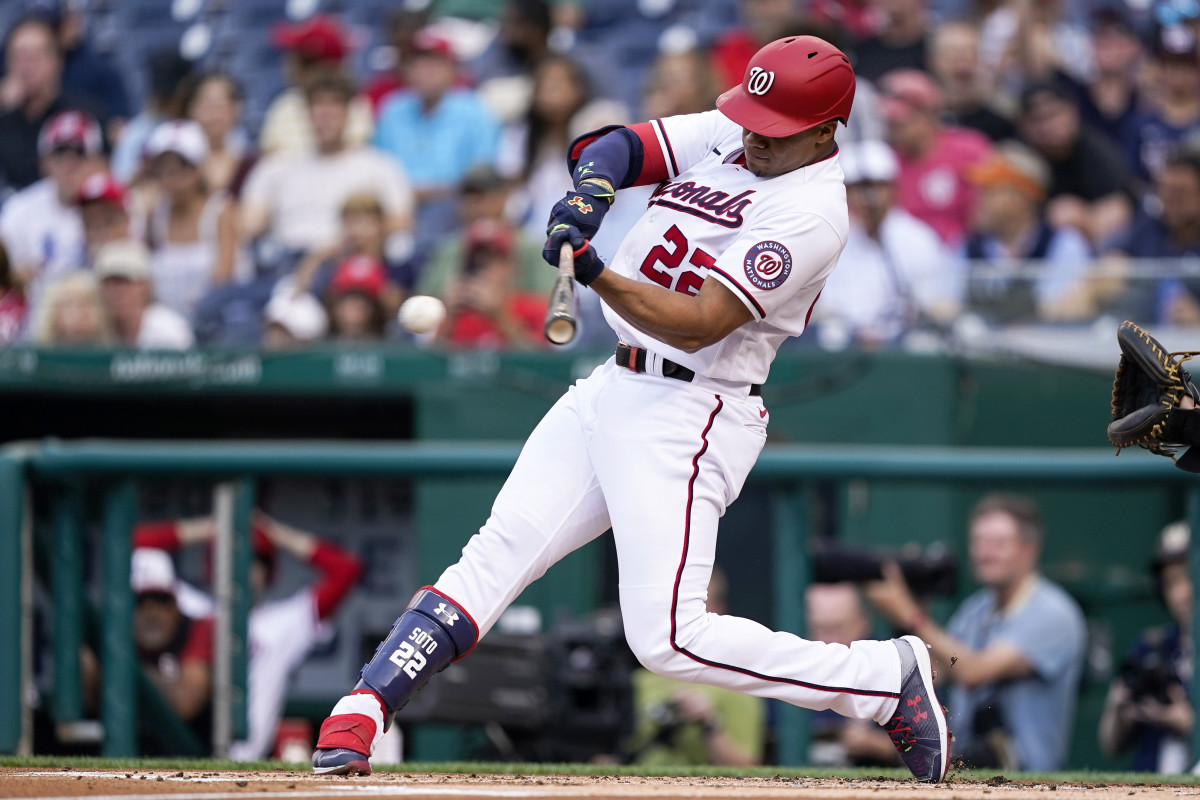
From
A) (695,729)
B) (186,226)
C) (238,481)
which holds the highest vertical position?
(186,226)

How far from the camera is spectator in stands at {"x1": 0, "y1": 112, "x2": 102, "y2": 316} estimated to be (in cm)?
751

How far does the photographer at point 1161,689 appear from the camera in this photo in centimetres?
492

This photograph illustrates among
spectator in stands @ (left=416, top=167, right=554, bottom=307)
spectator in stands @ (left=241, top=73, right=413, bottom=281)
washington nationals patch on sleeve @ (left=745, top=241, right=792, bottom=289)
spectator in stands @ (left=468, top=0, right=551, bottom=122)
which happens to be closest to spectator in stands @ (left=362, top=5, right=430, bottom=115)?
spectator in stands @ (left=468, top=0, right=551, bottom=122)

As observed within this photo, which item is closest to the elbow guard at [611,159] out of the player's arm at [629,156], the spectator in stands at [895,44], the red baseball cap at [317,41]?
the player's arm at [629,156]

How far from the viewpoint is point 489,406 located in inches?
231

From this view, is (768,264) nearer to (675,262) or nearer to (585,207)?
(675,262)

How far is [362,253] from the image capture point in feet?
23.0

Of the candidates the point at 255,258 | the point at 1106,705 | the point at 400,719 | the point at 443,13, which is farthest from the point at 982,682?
the point at 443,13

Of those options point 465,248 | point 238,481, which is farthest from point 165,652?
point 465,248

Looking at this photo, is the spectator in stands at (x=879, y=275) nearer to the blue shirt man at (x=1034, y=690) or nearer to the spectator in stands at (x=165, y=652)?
the blue shirt man at (x=1034, y=690)

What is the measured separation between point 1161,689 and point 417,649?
271cm

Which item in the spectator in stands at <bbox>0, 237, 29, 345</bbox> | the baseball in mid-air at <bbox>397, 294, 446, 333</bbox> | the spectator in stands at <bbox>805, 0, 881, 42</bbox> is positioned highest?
the spectator in stands at <bbox>805, 0, 881, 42</bbox>

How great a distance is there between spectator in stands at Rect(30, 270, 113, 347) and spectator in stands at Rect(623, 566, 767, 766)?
9.73 ft

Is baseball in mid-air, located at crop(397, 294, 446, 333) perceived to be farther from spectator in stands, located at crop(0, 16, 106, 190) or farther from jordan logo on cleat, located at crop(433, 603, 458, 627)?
spectator in stands, located at crop(0, 16, 106, 190)
